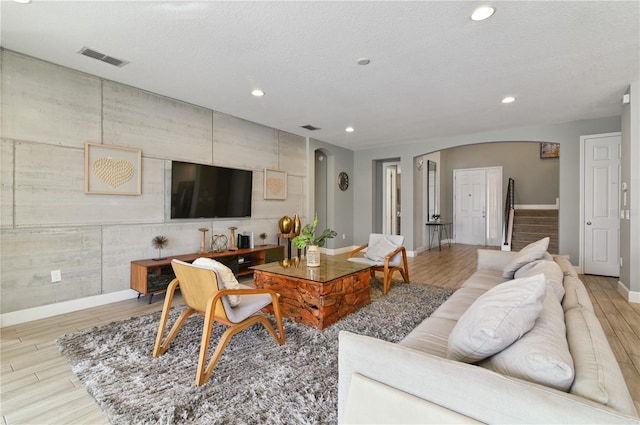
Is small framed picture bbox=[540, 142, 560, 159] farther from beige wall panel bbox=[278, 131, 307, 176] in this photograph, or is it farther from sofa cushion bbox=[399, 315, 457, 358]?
sofa cushion bbox=[399, 315, 457, 358]

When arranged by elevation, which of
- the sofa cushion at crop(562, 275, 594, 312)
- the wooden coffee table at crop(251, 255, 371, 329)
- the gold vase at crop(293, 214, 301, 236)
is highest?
the gold vase at crop(293, 214, 301, 236)

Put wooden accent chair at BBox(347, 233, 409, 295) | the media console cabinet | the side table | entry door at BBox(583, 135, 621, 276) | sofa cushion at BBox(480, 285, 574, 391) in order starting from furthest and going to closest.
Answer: the side table < entry door at BBox(583, 135, 621, 276) < wooden accent chair at BBox(347, 233, 409, 295) < the media console cabinet < sofa cushion at BBox(480, 285, 574, 391)

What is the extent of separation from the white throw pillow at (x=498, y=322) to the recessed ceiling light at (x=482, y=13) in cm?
203

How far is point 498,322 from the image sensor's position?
1096 millimetres

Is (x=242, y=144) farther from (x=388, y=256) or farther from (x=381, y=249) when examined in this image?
(x=388, y=256)

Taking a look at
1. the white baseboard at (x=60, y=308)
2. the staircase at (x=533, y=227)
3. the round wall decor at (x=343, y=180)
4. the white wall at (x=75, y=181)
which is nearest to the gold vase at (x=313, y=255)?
the white wall at (x=75, y=181)

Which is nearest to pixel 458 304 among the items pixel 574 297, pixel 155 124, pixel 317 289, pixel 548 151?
pixel 574 297

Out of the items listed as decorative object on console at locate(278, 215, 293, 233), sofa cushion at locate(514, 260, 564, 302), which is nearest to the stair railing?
sofa cushion at locate(514, 260, 564, 302)

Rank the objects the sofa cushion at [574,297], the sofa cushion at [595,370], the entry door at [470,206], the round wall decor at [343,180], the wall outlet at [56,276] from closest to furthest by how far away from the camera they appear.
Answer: the sofa cushion at [595,370] → the sofa cushion at [574,297] → the wall outlet at [56,276] → the round wall decor at [343,180] → the entry door at [470,206]

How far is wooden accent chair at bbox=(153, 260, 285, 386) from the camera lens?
1933mm

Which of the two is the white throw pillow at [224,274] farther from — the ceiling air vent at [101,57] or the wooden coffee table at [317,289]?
the ceiling air vent at [101,57]

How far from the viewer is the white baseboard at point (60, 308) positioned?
2.93 m

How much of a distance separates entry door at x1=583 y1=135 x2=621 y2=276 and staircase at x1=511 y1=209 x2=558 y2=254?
6.78 ft

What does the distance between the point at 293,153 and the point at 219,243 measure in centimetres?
244
